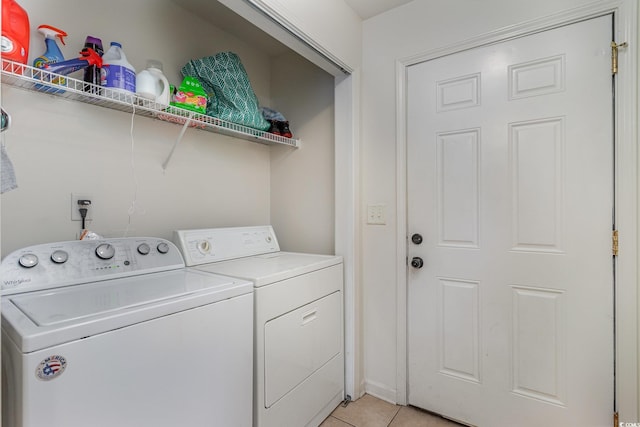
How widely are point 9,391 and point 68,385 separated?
15cm

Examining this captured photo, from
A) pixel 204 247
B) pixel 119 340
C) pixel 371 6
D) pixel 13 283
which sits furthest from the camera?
pixel 371 6

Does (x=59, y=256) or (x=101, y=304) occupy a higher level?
(x=59, y=256)

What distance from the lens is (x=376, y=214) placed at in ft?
6.51

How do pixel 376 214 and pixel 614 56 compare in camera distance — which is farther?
pixel 376 214

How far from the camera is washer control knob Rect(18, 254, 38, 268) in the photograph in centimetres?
110

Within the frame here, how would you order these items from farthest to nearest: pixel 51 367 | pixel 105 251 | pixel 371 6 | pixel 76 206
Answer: pixel 371 6, pixel 76 206, pixel 105 251, pixel 51 367

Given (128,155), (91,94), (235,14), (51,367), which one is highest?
(235,14)

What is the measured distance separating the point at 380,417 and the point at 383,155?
5.08 ft

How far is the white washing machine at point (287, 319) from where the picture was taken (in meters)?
1.34

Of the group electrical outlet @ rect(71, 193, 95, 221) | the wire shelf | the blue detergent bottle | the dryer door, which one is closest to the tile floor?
the dryer door

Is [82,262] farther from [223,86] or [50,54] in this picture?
[223,86]

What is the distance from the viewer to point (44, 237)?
4.34 ft

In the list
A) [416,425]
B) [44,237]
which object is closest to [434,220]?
[416,425]

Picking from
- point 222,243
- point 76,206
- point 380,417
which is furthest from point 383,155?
point 76,206
